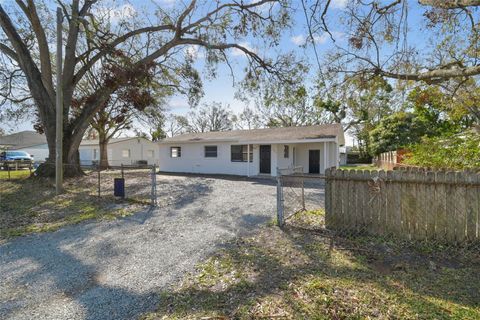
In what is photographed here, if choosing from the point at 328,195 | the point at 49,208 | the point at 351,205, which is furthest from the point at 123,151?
the point at 351,205

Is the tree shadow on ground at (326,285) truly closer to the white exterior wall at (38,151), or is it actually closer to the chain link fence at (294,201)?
the chain link fence at (294,201)

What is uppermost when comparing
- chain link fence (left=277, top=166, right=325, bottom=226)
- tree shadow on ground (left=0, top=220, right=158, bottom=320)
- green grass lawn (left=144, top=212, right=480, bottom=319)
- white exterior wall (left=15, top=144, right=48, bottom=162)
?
white exterior wall (left=15, top=144, right=48, bottom=162)

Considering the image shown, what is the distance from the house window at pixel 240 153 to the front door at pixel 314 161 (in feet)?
13.1

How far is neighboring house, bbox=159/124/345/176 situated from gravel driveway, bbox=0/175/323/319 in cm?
923

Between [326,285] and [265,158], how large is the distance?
14605 mm

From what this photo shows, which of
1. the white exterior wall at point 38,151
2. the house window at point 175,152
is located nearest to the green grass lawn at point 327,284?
the house window at point 175,152

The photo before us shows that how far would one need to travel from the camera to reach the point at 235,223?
6.62m

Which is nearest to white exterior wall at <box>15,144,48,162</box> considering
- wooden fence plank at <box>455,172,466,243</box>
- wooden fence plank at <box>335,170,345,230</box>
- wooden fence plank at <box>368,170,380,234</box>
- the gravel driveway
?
the gravel driveway

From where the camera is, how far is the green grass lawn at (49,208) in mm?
6832

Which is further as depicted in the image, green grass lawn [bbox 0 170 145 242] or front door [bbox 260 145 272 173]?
front door [bbox 260 145 272 173]

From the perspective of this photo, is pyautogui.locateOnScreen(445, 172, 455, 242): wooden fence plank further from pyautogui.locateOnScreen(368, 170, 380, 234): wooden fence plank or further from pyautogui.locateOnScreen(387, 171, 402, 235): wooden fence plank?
pyautogui.locateOnScreen(368, 170, 380, 234): wooden fence plank

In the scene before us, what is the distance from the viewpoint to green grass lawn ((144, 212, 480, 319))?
9.41 ft

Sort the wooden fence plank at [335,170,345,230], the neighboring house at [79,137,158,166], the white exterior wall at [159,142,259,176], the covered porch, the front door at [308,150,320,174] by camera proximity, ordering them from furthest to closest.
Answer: the neighboring house at [79,137,158,166] → the front door at [308,150,320,174] → the white exterior wall at [159,142,259,176] → the covered porch → the wooden fence plank at [335,170,345,230]

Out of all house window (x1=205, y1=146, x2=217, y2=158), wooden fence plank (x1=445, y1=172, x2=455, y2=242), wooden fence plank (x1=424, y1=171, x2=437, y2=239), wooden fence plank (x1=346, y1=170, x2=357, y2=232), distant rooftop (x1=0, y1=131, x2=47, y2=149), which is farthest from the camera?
distant rooftop (x1=0, y1=131, x2=47, y2=149)
